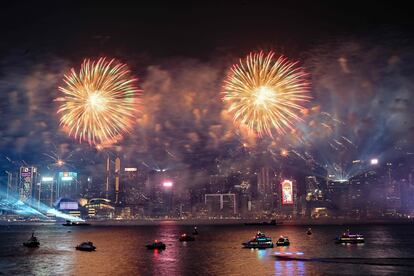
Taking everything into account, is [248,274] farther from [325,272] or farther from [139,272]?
[139,272]

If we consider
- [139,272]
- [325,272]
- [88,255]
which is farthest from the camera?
[88,255]

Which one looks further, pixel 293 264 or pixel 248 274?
pixel 293 264

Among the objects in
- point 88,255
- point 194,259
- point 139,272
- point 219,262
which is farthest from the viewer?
point 88,255

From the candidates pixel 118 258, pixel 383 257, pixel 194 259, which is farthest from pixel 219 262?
pixel 383 257

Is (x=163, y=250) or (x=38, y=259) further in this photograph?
(x=163, y=250)

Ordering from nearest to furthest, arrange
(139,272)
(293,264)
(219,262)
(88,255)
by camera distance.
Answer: (139,272)
(293,264)
(219,262)
(88,255)

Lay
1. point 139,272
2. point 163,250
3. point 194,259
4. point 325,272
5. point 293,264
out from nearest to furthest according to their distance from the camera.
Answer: point 325,272, point 139,272, point 293,264, point 194,259, point 163,250

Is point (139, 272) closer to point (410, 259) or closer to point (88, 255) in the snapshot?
→ point (88, 255)

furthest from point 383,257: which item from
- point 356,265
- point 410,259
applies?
point 356,265
